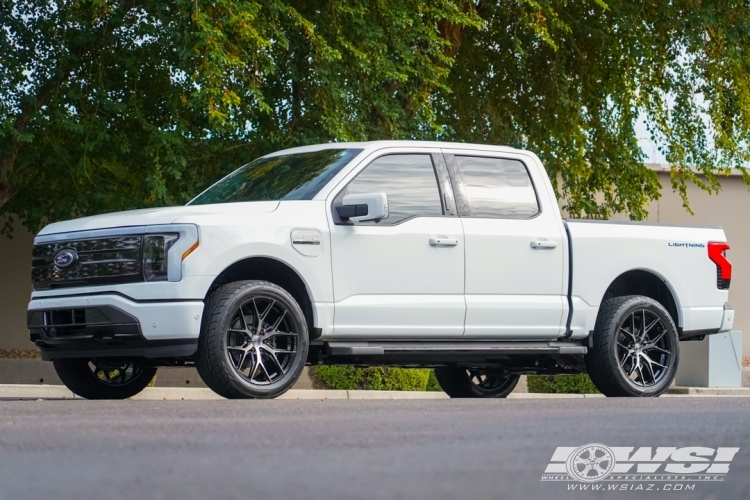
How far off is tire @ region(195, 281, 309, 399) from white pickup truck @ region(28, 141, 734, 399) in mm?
13

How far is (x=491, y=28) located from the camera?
65.2 feet

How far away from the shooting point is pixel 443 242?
30.1ft

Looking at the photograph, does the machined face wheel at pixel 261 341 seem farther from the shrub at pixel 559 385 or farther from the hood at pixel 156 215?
the shrub at pixel 559 385

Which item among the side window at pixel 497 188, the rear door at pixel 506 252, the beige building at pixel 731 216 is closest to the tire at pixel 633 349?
the rear door at pixel 506 252

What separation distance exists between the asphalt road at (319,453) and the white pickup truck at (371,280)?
2.42m

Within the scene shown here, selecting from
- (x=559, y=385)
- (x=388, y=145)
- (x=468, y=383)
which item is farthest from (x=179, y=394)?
(x=388, y=145)

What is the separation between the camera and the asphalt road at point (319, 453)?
3.71 meters

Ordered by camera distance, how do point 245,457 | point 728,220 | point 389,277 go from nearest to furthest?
point 245,457 → point 389,277 → point 728,220

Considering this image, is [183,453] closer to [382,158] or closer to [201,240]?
[201,240]

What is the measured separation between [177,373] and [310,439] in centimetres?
1513

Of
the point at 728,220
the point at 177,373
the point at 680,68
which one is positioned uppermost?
the point at 680,68

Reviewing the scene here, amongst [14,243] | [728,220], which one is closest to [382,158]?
[14,243]

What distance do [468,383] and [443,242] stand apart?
9.32 ft

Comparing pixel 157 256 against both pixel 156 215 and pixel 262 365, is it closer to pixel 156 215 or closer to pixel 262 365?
pixel 156 215
